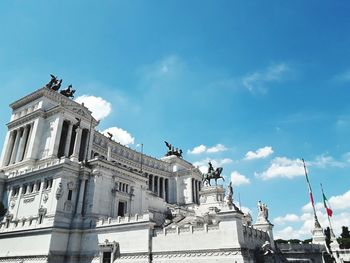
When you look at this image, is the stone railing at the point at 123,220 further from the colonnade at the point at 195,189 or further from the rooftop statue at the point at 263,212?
the colonnade at the point at 195,189

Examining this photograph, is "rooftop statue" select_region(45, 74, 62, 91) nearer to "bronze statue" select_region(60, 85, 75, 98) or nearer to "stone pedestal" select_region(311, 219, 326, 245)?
"bronze statue" select_region(60, 85, 75, 98)

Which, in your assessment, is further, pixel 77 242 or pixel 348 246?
pixel 348 246

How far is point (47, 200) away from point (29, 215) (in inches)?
188

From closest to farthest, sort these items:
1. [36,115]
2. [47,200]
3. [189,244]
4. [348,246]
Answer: [189,244] → [47,200] → [36,115] → [348,246]

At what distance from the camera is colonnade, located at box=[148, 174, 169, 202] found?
86.9 meters

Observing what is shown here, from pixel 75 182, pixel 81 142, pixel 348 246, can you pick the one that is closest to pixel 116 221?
pixel 75 182

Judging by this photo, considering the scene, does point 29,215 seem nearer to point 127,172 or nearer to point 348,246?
point 127,172

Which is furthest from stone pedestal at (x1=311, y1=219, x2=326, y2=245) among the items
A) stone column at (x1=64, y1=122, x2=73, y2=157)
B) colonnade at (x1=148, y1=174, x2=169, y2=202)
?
stone column at (x1=64, y1=122, x2=73, y2=157)

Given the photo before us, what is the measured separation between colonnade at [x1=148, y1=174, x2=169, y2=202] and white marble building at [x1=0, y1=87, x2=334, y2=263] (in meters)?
25.8

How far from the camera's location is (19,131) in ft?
206

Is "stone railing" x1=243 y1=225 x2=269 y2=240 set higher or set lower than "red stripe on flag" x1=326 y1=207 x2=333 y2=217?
lower

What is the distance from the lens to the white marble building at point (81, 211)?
103ft

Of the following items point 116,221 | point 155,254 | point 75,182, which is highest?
point 75,182

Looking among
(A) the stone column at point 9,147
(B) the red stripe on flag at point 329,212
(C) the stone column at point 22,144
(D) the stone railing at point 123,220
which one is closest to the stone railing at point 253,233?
(D) the stone railing at point 123,220
